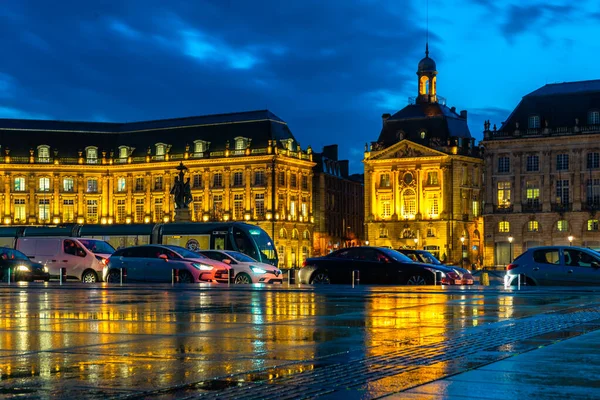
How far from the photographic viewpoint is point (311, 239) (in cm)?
12562

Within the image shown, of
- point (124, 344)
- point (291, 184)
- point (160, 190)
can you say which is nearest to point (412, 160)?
point (291, 184)

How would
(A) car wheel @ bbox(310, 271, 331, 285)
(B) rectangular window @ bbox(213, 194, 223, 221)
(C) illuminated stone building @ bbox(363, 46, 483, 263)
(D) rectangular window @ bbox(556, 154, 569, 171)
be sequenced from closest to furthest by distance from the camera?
(A) car wheel @ bbox(310, 271, 331, 285) → (D) rectangular window @ bbox(556, 154, 569, 171) → (C) illuminated stone building @ bbox(363, 46, 483, 263) → (B) rectangular window @ bbox(213, 194, 223, 221)

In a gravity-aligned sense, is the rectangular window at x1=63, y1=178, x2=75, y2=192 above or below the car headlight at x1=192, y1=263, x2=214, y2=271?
above

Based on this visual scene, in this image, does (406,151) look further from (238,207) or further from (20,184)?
(20,184)

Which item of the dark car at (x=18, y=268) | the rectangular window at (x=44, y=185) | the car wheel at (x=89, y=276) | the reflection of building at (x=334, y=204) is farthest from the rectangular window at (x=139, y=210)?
the dark car at (x=18, y=268)

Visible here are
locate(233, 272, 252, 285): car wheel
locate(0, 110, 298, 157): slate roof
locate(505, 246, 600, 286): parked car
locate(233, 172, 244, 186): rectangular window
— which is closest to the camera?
locate(505, 246, 600, 286): parked car

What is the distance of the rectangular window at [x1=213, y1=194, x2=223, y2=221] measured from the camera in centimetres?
12194

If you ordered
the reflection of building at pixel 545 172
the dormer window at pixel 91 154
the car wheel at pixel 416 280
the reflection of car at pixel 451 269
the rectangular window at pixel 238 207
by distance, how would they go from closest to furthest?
the car wheel at pixel 416 280 < the reflection of car at pixel 451 269 < the reflection of building at pixel 545 172 < the rectangular window at pixel 238 207 < the dormer window at pixel 91 154

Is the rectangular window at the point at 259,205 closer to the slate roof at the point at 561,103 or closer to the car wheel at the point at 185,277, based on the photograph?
the slate roof at the point at 561,103

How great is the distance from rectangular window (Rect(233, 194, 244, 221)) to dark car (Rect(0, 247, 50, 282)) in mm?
81088

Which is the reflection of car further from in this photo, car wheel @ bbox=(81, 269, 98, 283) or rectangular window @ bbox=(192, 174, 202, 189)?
rectangular window @ bbox=(192, 174, 202, 189)

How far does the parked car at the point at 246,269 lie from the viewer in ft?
125

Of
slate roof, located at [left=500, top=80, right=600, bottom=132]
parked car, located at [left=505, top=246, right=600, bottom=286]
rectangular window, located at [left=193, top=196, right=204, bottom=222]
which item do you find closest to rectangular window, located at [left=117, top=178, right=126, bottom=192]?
rectangular window, located at [left=193, top=196, right=204, bottom=222]

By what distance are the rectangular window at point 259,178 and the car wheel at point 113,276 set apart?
83.3 meters
